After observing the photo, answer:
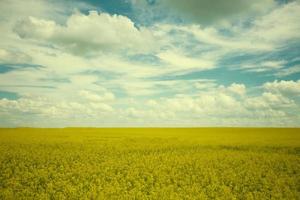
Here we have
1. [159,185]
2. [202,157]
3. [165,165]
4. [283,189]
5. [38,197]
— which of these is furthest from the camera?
[202,157]

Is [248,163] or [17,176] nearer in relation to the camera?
[17,176]

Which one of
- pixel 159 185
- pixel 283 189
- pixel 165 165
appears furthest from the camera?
pixel 165 165

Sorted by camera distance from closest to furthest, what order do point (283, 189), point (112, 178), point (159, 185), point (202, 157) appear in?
point (283, 189), point (159, 185), point (112, 178), point (202, 157)

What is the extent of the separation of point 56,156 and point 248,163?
14.7 m

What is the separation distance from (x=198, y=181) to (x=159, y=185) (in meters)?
2.31

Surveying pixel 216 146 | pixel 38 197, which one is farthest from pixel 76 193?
pixel 216 146

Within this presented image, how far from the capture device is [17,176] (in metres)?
16.0

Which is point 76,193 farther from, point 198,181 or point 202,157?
point 202,157

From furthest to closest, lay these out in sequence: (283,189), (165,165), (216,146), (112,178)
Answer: (216,146) < (165,165) < (112,178) < (283,189)

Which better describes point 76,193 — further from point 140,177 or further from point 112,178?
point 140,177

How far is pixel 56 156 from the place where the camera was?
2280cm

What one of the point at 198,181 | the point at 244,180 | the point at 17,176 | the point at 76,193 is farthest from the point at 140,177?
the point at 17,176

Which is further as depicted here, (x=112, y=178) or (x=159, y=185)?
(x=112, y=178)

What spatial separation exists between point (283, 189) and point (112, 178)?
28.5 ft
